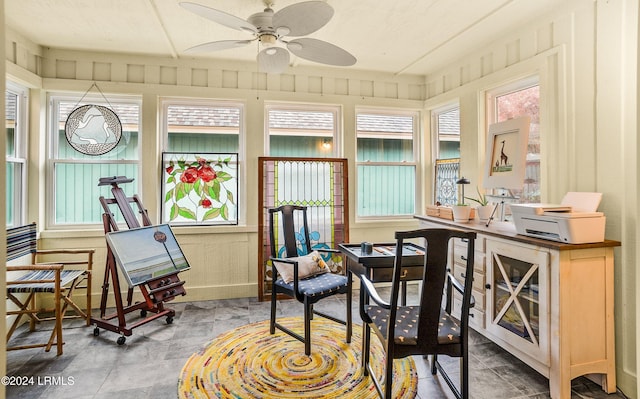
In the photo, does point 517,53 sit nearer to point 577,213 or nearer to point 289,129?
point 577,213

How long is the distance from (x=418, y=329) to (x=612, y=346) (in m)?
1.47

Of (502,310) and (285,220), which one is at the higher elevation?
(285,220)

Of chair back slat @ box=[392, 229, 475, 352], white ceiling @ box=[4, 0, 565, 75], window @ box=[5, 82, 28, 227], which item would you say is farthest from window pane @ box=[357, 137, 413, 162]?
window @ box=[5, 82, 28, 227]

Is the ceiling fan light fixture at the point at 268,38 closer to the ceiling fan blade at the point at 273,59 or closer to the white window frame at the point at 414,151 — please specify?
the ceiling fan blade at the point at 273,59

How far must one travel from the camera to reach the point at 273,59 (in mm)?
2723

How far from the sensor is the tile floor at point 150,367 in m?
2.27

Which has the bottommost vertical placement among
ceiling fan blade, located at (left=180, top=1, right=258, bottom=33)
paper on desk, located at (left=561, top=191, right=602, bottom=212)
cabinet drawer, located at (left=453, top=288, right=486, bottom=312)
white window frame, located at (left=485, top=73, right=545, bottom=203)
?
cabinet drawer, located at (left=453, top=288, right=486, bottom=312)

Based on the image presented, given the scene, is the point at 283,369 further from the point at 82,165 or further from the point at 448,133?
the point at 448,133

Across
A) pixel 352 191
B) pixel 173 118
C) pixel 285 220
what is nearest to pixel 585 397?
pixel 285 220

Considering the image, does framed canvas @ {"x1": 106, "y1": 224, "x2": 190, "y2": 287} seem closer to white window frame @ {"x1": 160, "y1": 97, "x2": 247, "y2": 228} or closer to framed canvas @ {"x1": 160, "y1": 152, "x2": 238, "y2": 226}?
framed canvas @ {"x1": 160, "y1": 152, "x2": 238, "y2": 226}

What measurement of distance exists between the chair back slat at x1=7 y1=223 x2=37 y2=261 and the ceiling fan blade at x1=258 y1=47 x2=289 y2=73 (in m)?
2.67

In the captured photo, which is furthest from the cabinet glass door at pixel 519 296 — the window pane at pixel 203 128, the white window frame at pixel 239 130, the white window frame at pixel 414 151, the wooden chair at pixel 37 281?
the wooden chair at pixel 37 281

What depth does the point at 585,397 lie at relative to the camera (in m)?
2.22

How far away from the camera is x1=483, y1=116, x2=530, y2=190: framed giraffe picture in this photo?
2.77m
